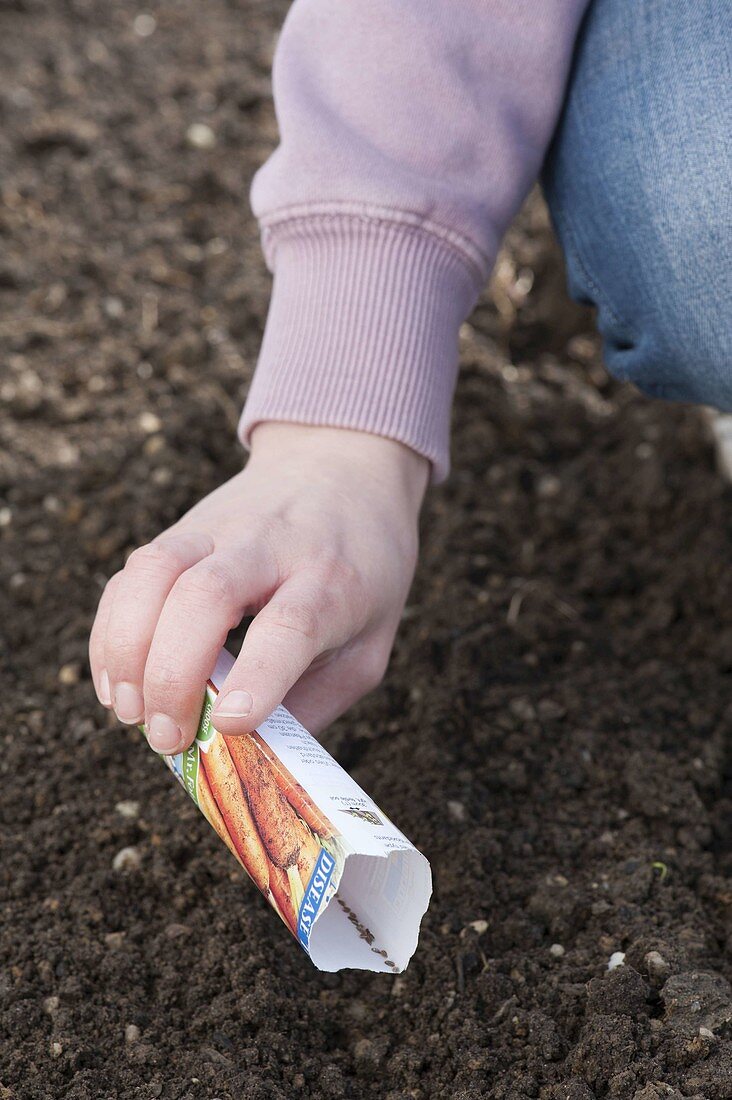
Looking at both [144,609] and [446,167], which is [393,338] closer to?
[446,167]

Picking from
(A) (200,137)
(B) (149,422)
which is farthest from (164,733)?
(A) (200,137)

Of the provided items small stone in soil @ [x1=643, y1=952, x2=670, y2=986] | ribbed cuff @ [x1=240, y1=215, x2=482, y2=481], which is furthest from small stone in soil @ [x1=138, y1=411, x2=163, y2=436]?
small stone in soil @ [x1=643, y1=952, x2=670, y2=986]

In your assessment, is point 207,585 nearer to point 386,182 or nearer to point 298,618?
point 298,618

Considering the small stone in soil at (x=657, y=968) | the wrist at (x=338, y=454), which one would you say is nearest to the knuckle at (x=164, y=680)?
the wrist at (x=338, y=454)

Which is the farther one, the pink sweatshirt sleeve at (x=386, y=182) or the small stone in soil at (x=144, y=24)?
the small stone in soil at (x=144, y=24)

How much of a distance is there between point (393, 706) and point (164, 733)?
45 cm

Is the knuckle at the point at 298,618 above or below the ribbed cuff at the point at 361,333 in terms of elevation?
below

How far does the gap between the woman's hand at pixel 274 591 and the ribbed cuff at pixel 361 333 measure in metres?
0.02

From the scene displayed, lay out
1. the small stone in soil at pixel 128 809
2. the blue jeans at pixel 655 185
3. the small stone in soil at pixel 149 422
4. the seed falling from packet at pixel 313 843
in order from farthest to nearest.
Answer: the small stone in soil at pixel 149 422 → the small stone in soil at pixel 128 809 → the blue jeans at pixel 655 185 → the seed falling from packet at pixel 313 843

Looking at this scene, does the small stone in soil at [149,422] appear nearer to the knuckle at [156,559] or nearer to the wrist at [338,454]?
the wrist at [338,454]

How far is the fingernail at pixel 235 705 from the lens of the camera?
85cm

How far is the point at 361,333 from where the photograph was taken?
111cm

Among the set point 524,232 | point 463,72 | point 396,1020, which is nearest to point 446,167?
point 463,72

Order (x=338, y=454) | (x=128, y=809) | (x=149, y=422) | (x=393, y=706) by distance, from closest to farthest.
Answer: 1. (x=338, y=454)
2. (x=128, y=809)
3. (x=393, y=706)
4. (x=149, y=422)
